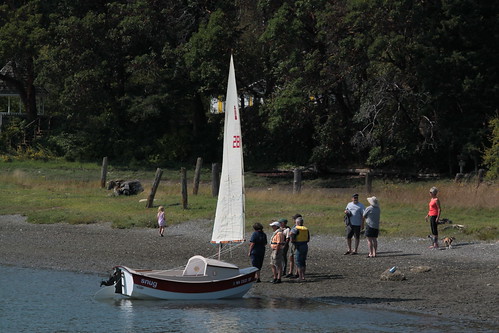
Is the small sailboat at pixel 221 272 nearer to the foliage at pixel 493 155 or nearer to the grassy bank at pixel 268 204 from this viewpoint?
the grassy bank at pixel 268 204

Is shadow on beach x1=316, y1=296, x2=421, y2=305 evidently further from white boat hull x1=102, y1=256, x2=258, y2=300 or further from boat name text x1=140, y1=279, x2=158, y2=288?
boat name text x1=140, y1=279, x2=158, y2=288

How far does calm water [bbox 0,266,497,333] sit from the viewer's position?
21.4 m

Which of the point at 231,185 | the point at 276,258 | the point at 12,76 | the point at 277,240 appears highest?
the point at 12,76

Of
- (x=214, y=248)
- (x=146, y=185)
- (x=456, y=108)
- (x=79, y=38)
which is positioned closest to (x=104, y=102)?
(x=79, y=38)

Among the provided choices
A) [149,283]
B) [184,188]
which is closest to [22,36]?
[184,188]

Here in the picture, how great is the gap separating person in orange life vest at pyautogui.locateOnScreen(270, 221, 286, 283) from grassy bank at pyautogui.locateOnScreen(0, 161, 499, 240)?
7.19m

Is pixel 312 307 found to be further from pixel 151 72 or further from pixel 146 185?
pixel 151 72

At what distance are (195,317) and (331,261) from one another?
6.74 metres

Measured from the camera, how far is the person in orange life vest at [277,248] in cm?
2447

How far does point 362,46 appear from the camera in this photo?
49.4 meters

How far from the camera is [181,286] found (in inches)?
927

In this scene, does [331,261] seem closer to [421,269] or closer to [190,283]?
[421,269]

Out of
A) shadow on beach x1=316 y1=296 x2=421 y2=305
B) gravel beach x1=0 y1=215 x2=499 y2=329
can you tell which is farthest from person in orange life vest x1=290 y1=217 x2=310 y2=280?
shadow on beach x1=316 y1=296 x2=421 y2=305

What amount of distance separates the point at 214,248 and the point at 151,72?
94.6 ft
